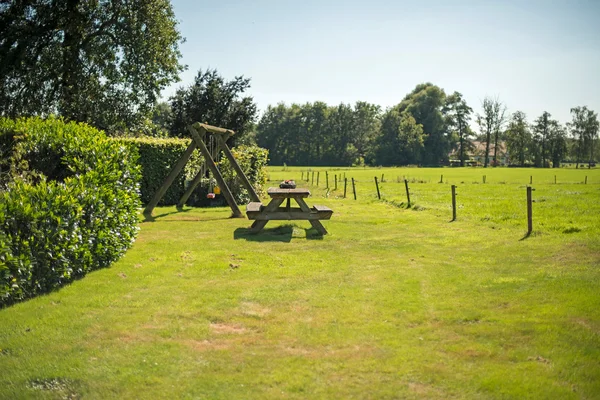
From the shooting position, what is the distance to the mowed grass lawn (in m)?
5.20

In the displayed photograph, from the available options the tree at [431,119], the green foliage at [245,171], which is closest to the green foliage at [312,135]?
the tree at [431,119]

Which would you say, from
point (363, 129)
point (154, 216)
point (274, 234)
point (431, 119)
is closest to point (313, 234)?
point (274, 234)

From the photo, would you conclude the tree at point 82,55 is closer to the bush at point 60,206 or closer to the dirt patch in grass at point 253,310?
the bush at point 60,206

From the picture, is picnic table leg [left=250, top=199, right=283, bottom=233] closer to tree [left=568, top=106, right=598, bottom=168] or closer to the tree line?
the tree line

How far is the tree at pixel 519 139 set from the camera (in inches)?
4857

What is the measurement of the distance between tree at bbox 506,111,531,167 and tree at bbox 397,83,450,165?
15180mm

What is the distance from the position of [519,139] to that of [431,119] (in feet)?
70.5

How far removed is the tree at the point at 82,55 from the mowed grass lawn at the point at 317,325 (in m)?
22.0

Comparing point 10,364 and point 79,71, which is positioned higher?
point 79,71

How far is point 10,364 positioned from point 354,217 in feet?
46.4

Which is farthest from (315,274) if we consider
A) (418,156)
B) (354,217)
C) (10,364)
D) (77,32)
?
(418,156)

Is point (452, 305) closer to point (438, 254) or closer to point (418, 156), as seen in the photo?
point (438, 254)

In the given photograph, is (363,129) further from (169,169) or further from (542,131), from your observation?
(169,169)

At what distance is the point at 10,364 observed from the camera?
5.66 metres
